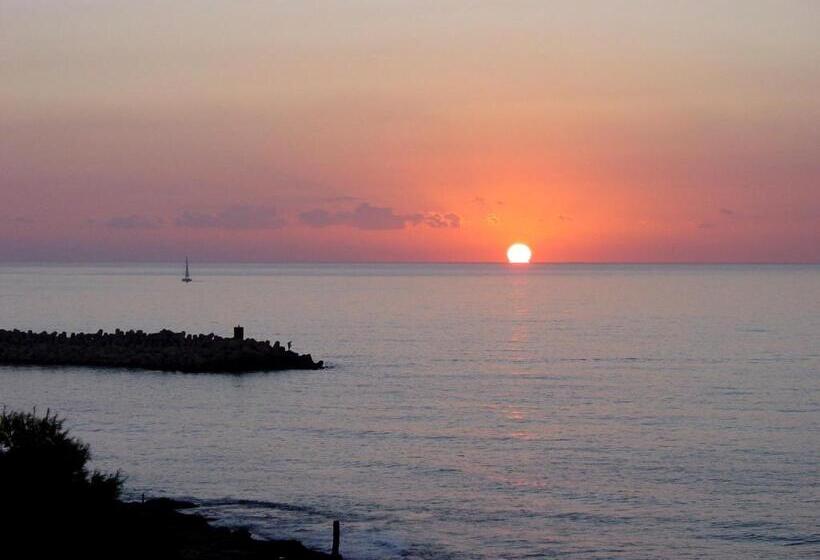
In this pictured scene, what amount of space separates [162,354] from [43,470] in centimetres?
5017

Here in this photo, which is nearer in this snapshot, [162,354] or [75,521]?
[75,521]

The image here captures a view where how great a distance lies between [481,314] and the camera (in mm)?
157500

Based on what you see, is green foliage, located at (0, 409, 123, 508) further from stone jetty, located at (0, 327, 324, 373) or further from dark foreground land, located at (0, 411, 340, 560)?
stone jetty, located at (0, 327, 324, 373)

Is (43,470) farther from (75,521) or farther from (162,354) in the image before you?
(162,354)

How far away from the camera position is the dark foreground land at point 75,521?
2409 cm

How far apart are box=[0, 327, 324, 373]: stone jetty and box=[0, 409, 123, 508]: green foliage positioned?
45584 mm

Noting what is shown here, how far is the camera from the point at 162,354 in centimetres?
7588

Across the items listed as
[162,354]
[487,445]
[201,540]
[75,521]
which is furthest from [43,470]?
[162,354]

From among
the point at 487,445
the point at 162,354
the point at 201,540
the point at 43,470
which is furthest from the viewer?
the point at 162,354

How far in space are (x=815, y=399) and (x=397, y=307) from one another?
122m

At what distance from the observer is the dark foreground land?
24.1m

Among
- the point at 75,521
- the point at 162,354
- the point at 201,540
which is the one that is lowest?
the point at 201,540

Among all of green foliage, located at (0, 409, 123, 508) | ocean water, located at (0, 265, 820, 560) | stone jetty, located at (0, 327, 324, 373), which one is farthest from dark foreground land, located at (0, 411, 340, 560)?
stone jetty, located at (0, 327, 324, 373)

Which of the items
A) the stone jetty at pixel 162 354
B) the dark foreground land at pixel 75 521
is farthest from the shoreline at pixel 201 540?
the stone jetty at pixel 162 354
